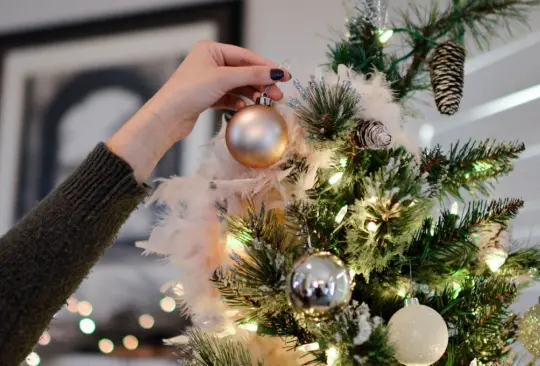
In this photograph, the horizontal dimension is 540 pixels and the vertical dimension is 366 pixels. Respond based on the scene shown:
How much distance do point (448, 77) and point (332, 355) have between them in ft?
1.18

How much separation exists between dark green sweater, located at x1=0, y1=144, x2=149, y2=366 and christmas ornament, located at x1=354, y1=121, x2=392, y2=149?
0.73 feet

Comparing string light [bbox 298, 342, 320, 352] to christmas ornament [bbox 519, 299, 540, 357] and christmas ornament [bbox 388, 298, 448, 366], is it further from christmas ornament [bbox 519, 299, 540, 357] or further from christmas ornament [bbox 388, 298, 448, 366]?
christmas ornament [bbox 519, 299, 540, 357]

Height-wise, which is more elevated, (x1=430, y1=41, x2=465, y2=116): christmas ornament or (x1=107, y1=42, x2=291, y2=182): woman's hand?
(x1=430, y1=41, x2=465, y2=116): christmas ornament

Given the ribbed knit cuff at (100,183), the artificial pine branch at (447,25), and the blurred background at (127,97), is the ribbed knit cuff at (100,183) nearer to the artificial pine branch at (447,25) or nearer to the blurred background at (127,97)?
the artificial pine branch at (447,25)

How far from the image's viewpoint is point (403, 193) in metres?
0.51

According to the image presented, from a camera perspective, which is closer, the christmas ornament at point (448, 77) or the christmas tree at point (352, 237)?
the christmas tree at point (352, 237)

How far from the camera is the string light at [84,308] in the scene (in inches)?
44.9

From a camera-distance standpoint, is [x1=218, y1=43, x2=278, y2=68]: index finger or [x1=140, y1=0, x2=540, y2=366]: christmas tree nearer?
[x1=140, y1=0, x2=540, y2=366]: christmas tree

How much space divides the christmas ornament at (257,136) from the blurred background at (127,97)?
1.74ft

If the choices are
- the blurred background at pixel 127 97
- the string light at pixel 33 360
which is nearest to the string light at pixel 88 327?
the blurred background at pixel 127 97

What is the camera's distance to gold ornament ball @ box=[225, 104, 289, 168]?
0.53 meters

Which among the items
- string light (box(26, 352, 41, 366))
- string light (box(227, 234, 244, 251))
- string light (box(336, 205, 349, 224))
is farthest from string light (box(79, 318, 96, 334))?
string light (box(336, 205, 349, 224))

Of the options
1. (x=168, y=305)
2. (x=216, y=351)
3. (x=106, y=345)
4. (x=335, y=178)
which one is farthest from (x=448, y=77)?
(x=106, y=345)

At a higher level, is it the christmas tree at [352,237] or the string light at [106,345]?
the christmas tree at [352,237]
